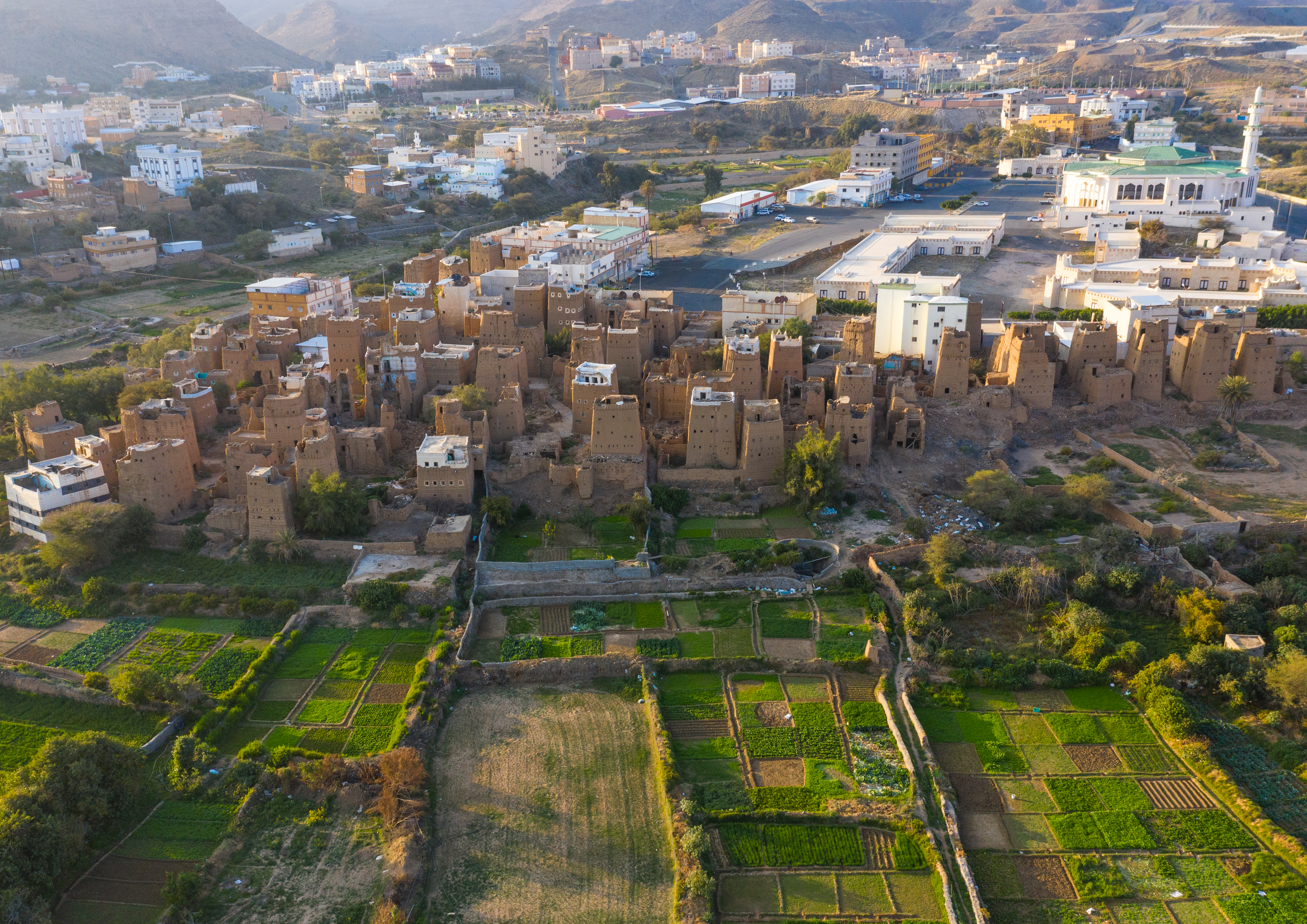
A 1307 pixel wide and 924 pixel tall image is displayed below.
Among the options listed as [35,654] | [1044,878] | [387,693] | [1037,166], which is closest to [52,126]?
[35,654]

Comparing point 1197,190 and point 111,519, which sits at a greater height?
point 1197,190

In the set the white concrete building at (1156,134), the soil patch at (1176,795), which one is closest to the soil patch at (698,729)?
the soil patch at (1176,795)

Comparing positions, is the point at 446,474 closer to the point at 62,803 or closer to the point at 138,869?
the point at 62,803

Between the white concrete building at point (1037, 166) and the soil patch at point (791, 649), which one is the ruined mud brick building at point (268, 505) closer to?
the soil patch at point (791, 649)

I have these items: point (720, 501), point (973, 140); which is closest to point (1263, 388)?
point (720, 501)

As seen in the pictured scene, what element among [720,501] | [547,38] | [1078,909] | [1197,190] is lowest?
[1078,909]

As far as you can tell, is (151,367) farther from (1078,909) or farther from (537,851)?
(1078,909)

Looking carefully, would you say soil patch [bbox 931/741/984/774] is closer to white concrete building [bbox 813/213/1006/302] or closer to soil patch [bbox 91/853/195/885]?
soil patch [bbox 91/853/195/885]

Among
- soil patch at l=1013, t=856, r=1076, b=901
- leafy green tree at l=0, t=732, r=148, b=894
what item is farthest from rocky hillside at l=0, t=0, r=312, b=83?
soil patch at l=1013, t=856, r=1076, b=901
